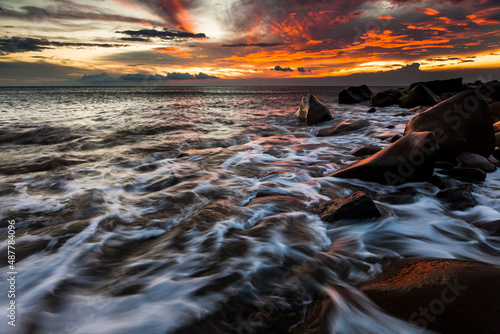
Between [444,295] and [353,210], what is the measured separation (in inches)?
55.2

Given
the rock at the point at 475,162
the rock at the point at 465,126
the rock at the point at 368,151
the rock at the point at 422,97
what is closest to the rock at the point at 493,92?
the rock at the point at 422,97

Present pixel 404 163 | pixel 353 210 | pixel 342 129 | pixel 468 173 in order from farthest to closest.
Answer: pixel 342 129 < pixel 468 173 < pixel 404 163 < pixel 353 210

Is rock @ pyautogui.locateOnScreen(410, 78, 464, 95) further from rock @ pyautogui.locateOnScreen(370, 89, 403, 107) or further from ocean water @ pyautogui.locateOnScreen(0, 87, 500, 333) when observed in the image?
ocean water @ pyautogui.locateOnScreen(0, 87, 500, 333)

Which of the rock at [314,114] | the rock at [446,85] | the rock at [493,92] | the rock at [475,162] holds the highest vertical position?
the rock at [446,85]

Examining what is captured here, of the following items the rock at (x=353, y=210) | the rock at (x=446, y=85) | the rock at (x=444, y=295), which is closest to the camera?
the rock at (x=444, y=295)

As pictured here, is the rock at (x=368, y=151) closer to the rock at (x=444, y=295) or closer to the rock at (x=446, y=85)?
the rock at (x=444, y=295)

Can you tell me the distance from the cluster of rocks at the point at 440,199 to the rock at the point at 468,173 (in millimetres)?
11

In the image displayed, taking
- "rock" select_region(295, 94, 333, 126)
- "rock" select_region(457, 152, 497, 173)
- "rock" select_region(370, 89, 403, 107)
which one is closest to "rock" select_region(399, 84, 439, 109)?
"rock" select_region(370, 89, 403, 107)

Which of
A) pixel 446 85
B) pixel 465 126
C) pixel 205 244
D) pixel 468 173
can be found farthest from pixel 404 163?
pixel 446 85

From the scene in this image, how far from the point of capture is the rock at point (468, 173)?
3.79 m

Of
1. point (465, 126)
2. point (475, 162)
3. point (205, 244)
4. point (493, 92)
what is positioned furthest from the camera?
point (493, 92)

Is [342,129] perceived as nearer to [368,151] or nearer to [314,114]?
[314,114]

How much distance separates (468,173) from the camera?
3859 mm

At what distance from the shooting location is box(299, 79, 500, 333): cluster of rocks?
1.44 meters
